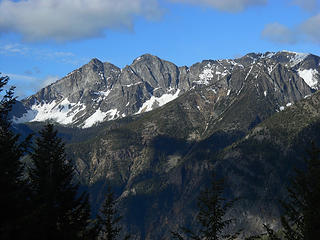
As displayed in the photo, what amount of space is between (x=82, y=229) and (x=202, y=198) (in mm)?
13177

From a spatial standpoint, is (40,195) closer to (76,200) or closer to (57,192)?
(57,192)

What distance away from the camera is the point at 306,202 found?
4756 cm

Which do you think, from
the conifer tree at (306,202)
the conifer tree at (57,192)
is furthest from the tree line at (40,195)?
the conifer tree at (306,202)

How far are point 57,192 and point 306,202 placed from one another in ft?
83.6

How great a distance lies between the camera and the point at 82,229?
49.1 meters

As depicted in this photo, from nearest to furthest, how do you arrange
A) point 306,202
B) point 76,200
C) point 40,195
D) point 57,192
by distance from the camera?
point 40,195, point 306,202, point 57,192, point 76,200

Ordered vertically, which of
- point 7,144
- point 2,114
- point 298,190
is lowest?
point 298,190

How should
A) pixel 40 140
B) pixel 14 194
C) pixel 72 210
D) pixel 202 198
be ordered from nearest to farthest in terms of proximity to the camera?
pixel 14 194 → pixel 202 198 → pixel 72 210 → pixel 40 140

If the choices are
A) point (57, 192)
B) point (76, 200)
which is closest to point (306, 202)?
point (76, 200)

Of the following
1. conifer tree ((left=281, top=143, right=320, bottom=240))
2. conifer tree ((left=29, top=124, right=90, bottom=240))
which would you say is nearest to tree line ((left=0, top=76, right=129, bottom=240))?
conifer tree ((left=29, top=124, right=90, bottom=240))

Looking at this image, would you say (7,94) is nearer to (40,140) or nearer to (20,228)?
(40,140)

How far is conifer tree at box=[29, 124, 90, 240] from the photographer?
148 feet

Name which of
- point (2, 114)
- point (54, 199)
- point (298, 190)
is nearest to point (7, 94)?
point (2, 114)

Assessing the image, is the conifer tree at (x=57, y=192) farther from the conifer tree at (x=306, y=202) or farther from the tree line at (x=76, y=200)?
the conifer tree at (x=306, y=202)
